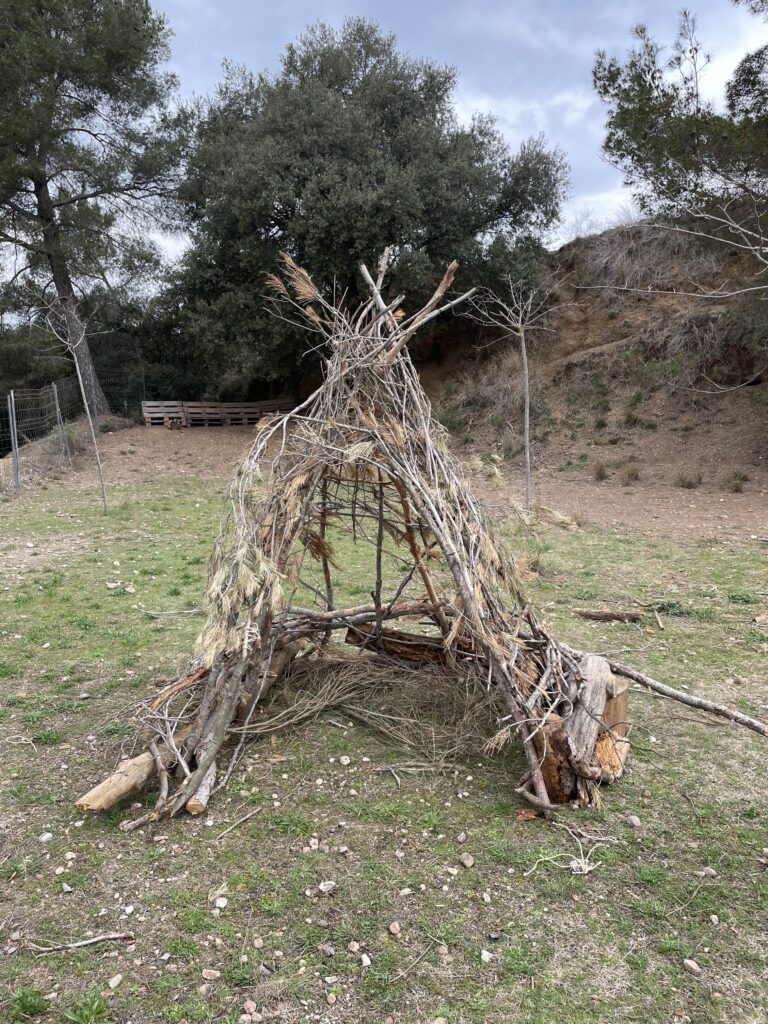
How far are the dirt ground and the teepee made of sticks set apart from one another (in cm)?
260

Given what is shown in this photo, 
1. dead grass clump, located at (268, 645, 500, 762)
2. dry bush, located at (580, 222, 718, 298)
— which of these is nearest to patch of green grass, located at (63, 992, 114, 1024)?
dead grass clump, located at (268, 645, 500, 762)

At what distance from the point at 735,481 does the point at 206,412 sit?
14410 millimetres

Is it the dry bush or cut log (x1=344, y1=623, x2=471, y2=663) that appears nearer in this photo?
cut log (x1=344, y1=623, x2=471, y2=663)

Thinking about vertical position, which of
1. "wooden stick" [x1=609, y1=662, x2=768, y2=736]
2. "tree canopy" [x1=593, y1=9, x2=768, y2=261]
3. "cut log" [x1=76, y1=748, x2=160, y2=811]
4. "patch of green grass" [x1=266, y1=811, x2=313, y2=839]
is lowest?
"patch of green grass" [x1=266, y1=811, x2=313, y2=839]

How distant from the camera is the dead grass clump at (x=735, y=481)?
11.9m

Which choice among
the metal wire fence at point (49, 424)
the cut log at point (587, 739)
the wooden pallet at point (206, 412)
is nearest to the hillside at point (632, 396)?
the wooden pallet at point (206, 412)

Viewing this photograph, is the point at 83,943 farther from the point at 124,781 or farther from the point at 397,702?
the point at 397,702

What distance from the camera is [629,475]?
13.2m

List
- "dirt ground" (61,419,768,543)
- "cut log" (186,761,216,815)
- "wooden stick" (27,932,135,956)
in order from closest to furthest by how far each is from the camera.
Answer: "wooden stick" (27,932,135,956) → "cut log" (186,761,216,815) → "dirt ground" (61,419,768,543)

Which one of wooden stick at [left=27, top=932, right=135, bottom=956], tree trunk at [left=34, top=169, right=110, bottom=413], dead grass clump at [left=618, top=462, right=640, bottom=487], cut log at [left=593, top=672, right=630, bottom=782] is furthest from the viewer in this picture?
tree trunk at [left=34, top=169, right=110, bottom=413]

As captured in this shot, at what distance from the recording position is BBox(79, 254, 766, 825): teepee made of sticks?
334 cm

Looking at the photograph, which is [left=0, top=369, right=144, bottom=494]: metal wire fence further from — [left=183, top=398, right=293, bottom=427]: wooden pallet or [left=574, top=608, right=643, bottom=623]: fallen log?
[left=574, top=608, right=643, bottom=623]: fallen log

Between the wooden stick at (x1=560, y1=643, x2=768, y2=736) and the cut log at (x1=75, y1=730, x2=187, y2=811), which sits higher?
the wooden stick at (x1=560, y1=643, x2=768, y2=736)

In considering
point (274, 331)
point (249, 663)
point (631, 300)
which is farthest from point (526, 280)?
point (249, 663)
